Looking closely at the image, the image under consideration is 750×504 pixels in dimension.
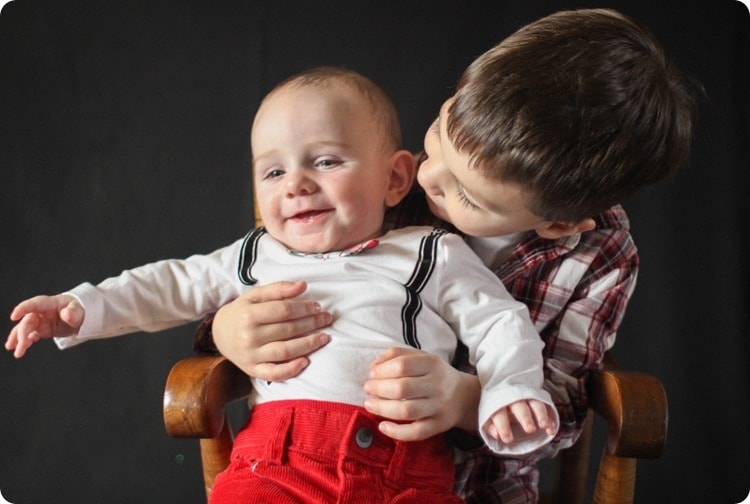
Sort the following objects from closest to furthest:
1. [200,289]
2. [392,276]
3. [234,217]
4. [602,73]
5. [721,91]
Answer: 1. [602,73]
2. [392,276]
3. [200,289]
4. [721,91]
5. [234,217]

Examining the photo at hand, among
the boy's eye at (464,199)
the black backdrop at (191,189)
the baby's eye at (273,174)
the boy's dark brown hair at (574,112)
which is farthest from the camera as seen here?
the black backdrop at (191,189)

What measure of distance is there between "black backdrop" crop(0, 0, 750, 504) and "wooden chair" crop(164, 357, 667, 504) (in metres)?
0.93

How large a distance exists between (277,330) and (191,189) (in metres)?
1.06

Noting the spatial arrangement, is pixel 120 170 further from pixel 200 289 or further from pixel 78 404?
pixel 200 289

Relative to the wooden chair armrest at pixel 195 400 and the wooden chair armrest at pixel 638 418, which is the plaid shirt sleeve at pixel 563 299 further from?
the wooden chair armrest at pixel 195 400

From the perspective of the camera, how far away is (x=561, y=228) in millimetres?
1146

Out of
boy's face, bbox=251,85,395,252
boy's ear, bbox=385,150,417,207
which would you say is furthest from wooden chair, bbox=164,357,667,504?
boy's ear, bbox=385,150,417,207

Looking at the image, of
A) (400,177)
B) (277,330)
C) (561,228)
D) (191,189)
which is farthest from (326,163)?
(191,189)

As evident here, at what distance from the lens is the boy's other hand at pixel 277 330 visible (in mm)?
1093

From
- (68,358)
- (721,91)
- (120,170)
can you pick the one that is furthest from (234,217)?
(721,91)

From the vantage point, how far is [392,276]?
114cm

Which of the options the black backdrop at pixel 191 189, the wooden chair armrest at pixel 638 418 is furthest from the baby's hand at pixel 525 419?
the black backdrop at pixel 191 189

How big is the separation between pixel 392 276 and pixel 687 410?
135cm

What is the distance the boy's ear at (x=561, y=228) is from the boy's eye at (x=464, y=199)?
0.38 feet
